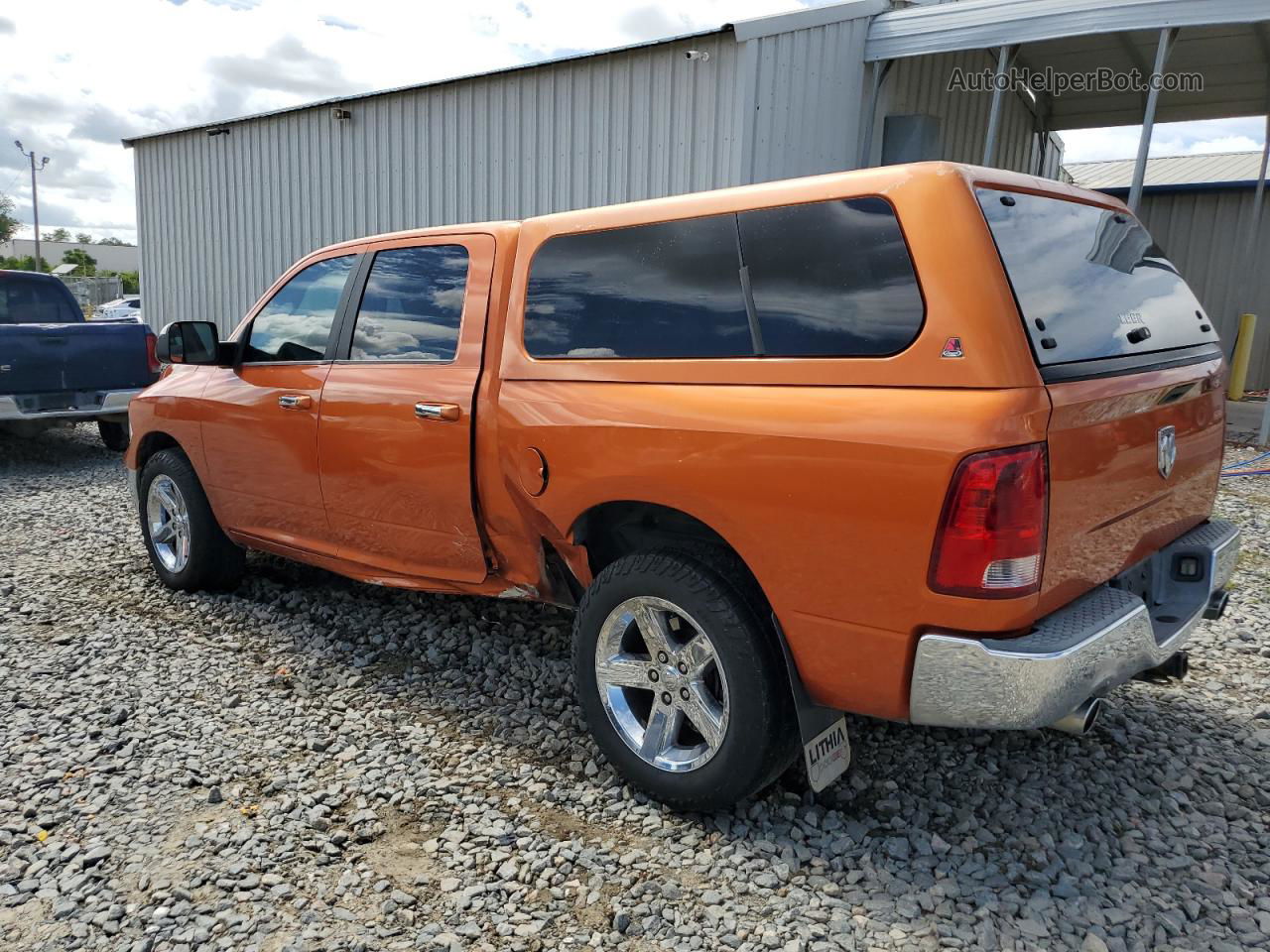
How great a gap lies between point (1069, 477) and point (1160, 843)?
1.29 metres

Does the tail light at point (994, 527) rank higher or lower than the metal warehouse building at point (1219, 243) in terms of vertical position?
lower

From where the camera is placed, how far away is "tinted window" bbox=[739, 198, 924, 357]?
2424 mm

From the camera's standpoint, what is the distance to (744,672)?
2.68m

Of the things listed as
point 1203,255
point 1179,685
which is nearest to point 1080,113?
point 1203,255

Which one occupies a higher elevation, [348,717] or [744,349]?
[744,349]

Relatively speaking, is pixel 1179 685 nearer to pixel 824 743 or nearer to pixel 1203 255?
pixel 824 743

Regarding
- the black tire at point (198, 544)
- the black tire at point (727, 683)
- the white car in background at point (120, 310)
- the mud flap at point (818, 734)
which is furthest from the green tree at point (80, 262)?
the mud flap at point (818, 734)

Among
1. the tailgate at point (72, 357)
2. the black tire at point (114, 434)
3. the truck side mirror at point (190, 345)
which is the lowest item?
the black tire at point (114, 434)

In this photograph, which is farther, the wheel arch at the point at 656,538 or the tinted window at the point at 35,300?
the tinted window at the point at 35,300

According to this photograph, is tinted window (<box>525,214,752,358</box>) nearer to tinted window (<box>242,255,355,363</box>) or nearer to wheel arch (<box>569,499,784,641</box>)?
wheel arch (<box>569,499,784,641</box>)

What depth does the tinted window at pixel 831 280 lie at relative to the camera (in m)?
2.42

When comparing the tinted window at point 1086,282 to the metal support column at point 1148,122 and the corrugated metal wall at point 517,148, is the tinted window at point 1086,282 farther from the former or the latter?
the metal support column at point 1148,122

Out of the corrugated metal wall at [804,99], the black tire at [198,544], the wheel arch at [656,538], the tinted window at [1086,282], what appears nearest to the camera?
the tinted window at [1086,282]

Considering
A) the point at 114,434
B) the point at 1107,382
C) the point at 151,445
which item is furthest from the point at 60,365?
the point at 1107,382
